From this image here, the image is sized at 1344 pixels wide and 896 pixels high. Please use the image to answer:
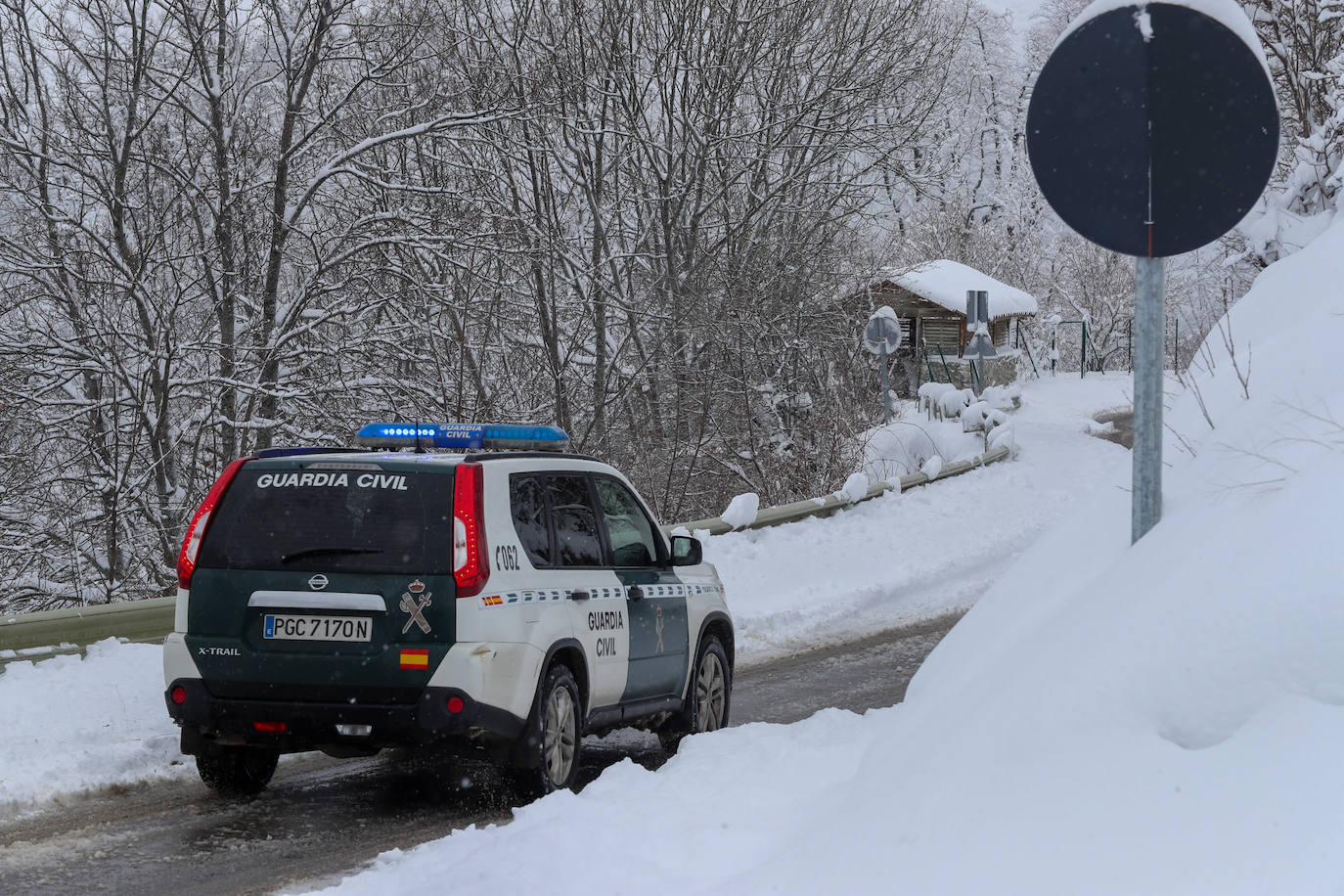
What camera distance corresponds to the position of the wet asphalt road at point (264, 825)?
5.73 metres

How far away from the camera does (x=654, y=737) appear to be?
9367 millimetres

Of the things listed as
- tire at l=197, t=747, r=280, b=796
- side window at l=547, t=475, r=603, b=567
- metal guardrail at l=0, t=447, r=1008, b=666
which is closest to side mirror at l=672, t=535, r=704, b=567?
side window at l=547, t=475, r=603, b=567

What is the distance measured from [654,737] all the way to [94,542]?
7.56 metres

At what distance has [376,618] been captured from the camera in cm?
655

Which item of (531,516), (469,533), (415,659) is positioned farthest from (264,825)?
(531,516)

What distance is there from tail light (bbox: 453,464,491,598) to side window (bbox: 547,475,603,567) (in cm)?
77

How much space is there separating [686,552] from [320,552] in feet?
7.91

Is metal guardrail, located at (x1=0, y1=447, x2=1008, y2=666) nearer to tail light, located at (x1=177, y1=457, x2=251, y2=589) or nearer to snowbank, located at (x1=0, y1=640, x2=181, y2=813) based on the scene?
snowbank, located at (x1=0, y1=640, x2=181, y2=813)

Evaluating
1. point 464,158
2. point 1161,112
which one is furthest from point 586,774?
point 464,158

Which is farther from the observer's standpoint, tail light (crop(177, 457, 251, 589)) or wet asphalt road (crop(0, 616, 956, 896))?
tail light (crop(177, 457, 251, 589))

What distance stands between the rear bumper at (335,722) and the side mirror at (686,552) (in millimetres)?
1835

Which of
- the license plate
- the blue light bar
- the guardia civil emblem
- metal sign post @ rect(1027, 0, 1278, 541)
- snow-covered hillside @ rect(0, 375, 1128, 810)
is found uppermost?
metal sign post @ rect(1027, 0, 1278, 541)

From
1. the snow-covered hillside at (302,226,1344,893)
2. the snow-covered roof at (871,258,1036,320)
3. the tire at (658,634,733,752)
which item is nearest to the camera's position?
the snow-covered hillside at (302,226,1344,893)

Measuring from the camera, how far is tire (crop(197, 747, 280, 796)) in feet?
23.3
